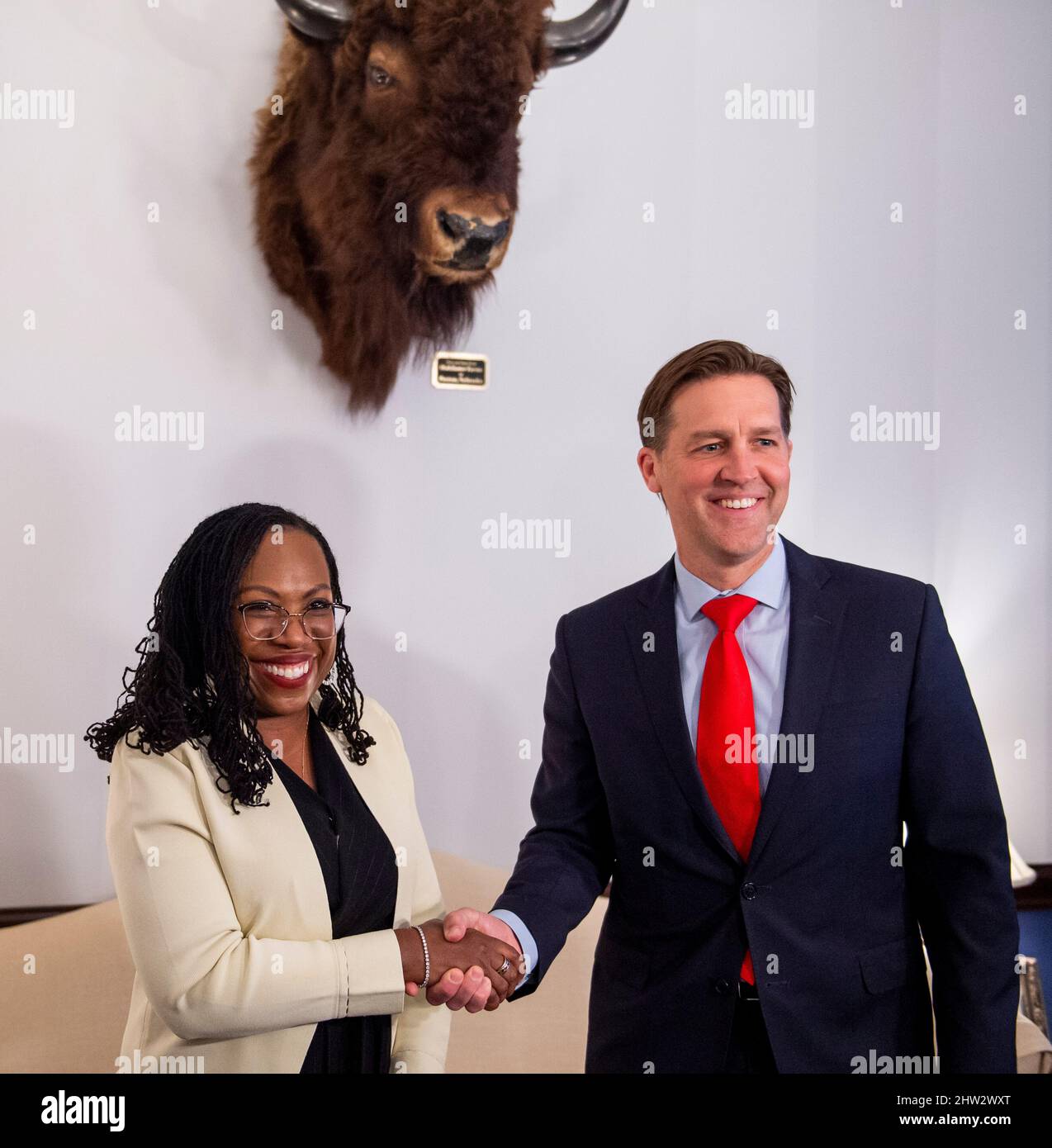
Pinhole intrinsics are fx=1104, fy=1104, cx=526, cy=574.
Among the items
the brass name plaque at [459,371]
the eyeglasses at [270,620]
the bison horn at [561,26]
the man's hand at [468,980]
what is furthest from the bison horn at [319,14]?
the man's hand at [468,980]

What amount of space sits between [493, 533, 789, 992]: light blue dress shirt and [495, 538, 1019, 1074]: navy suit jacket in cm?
3

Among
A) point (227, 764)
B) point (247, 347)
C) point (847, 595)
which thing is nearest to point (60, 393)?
point (247, 347)

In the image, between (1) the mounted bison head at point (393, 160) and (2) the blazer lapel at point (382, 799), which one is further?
(1) the mounted bison head at point (393, 160)

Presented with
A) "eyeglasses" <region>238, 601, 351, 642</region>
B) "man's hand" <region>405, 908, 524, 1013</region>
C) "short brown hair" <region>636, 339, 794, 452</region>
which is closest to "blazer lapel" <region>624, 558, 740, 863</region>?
"short brown hair" <region>636, 339, 794, 452</region>

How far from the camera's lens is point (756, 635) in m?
Result: 1.71

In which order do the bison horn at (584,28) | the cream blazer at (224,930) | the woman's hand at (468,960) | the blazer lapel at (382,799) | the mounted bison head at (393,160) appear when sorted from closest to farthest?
the cream blazer at (224,930) < the woman's hand at (468,960) < the blazer lapel at (382,799) < the mounted bison head at (393,160) < the bison horn at (584,28)

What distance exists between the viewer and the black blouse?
1.67m

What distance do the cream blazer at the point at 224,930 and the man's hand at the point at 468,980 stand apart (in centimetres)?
7

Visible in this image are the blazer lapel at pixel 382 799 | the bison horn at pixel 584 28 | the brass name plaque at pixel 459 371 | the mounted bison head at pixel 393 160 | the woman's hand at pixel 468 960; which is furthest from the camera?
the brass name plaque at pixel 459 371

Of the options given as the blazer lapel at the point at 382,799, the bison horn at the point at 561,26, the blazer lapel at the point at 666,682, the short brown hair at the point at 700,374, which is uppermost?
the bison horn at the point at 561,26

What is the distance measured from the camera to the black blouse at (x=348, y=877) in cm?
167

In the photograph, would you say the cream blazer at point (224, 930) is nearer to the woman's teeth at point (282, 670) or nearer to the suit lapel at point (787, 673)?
the woman's teeth at point (282, 670)

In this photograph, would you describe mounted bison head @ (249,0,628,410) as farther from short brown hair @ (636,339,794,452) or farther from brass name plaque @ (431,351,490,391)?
short brown hair @ (636,339,794,452)

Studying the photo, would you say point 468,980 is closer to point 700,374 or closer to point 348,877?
point 348,877
